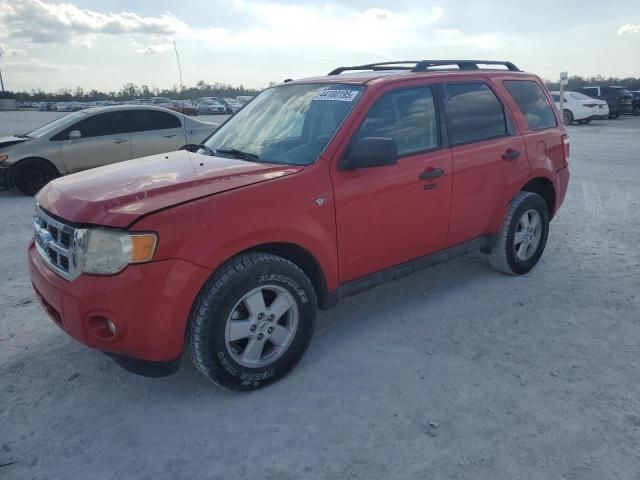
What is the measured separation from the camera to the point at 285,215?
3033mm

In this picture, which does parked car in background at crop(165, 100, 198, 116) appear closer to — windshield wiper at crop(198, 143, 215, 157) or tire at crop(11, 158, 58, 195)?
tire at crop(11, 158, 58, 195)

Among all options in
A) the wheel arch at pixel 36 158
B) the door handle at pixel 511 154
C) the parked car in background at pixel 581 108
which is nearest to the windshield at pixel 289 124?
the door handle at pixel 511 154

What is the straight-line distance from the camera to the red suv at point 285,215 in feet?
8.72

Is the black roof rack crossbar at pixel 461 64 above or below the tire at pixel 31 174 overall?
above

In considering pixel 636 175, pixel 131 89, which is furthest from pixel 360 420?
pixel 131 89

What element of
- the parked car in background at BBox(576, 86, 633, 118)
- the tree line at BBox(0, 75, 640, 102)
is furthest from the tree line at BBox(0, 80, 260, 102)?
the parked car in background at BBox(576, 86, 633, 118)

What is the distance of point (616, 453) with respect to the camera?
248cm

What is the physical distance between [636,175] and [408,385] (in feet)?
28.3

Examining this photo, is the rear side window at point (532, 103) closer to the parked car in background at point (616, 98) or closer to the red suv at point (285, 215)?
the red suv at point (285, 215)

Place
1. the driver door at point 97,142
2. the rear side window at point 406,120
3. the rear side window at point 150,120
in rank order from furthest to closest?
the rear side window at point 150,120 → the driver door at point 97,142 → the rear side window at point 406,120

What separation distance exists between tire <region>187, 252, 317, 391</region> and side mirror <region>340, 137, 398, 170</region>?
76 centimetres

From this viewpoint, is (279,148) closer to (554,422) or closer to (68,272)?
(68,272)

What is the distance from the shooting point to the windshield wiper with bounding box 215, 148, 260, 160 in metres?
3.60

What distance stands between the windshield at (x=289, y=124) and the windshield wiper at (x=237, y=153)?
0.01 m
